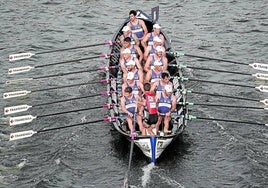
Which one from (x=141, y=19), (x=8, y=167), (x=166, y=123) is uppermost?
(x=141, y=19)

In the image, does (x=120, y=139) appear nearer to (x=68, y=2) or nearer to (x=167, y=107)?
(x=167, y=107)

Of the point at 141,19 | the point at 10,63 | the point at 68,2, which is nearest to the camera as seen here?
the point at 141,19

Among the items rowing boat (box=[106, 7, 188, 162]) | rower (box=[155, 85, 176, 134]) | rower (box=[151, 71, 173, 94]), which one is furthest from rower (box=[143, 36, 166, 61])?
rower (box=[155, 85, 176, 134])

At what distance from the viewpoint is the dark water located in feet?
57.4

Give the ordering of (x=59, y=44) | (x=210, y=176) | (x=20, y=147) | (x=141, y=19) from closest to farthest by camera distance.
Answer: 1. (x=210, y=176)
2. (x=20, y=147)
3. (x=141, y=19)
4. (x=59, y=44)

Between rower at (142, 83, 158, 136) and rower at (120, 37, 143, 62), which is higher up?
rower at (120, 37, 143, 62)

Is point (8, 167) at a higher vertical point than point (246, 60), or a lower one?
lower

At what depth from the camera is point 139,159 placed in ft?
59.1

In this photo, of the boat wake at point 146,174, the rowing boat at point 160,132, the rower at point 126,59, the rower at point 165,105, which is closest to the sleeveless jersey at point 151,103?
the rower at point 165,105

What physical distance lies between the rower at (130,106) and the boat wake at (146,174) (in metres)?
1.30

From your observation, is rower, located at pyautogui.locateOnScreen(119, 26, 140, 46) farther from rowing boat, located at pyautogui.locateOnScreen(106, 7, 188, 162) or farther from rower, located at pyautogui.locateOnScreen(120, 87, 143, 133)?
rower, located at pyautogui.locateOnScreen(120, 87, 143, 133)

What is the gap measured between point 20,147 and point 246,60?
12588mm

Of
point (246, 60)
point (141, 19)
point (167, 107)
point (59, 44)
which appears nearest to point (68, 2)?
point (59, 44)

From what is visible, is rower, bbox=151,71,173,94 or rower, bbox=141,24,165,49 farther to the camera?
rower, bbox=141,24,165,49
